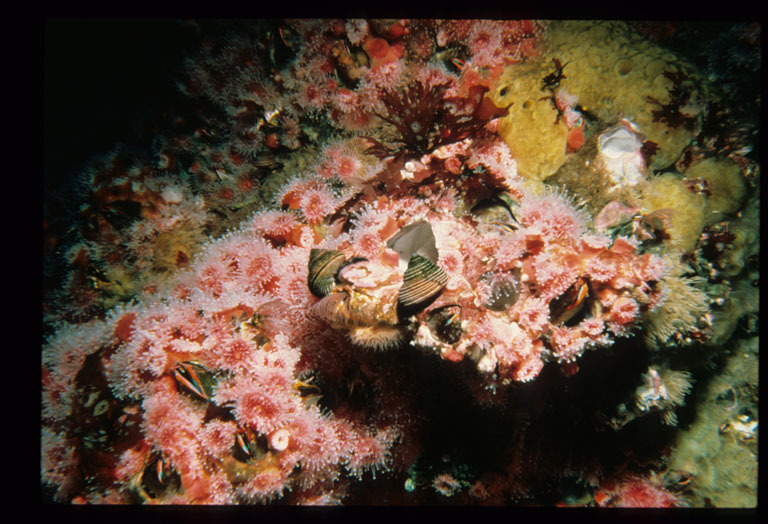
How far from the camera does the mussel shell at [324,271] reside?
199 cm

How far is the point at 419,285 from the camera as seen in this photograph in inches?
72.7

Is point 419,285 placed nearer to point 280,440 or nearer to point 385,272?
point 385,272

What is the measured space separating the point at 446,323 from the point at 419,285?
251 millimetres

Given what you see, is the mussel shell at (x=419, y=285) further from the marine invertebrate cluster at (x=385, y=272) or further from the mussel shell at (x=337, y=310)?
the mussel shell at (x=337, y=310)

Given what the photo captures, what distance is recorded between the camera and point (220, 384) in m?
2.10

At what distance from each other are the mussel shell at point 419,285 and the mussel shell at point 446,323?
80 millimetres

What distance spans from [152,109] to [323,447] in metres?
2.20

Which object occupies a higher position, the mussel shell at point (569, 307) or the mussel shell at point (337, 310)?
the mussel shell at point (337, 310)

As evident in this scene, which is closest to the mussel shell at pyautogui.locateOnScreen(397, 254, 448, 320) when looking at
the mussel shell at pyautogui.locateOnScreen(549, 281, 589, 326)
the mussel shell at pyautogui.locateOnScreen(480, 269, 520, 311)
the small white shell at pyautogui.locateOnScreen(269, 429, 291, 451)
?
the mussel shell at pyautogui.locateOnScreen(480, 269, 520, 311)

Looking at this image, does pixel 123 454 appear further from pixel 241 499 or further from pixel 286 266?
pixel 286 266

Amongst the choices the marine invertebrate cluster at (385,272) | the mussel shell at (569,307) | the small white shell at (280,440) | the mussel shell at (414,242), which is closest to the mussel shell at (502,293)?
the marine invertebrate cluster at (385,272)

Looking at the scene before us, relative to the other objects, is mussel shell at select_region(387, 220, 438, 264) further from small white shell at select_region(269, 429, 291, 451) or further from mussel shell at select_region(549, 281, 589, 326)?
small white shell at select_region(269, 429, 291, 451)

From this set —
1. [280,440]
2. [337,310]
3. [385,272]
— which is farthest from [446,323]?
[280,440]

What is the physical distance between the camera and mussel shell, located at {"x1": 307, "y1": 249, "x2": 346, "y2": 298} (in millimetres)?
1991
